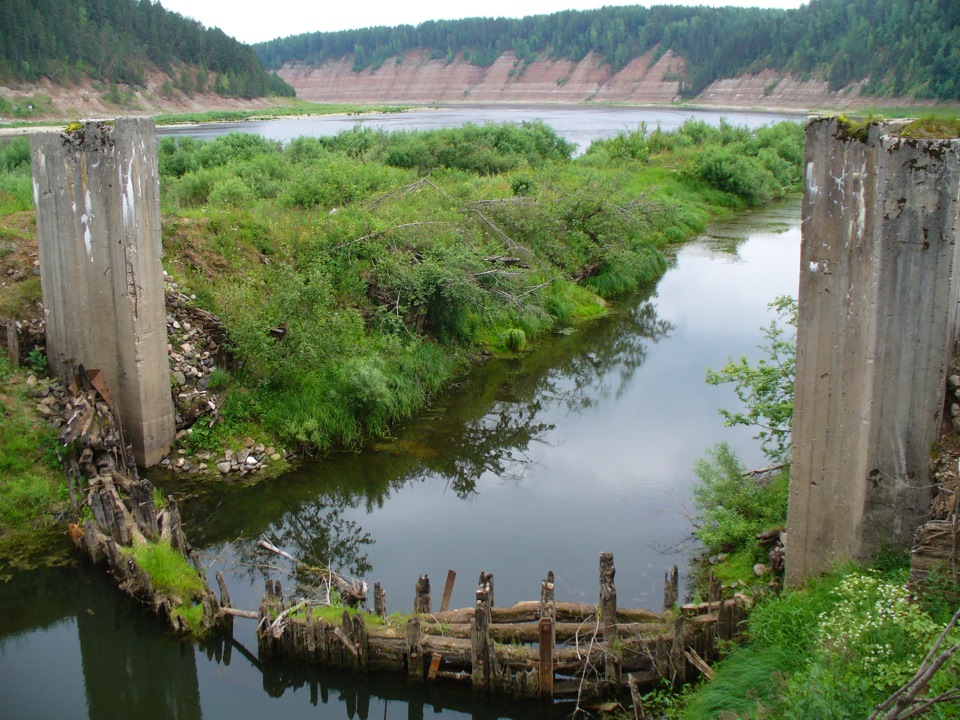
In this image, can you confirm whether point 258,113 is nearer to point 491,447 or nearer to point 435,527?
point 491,447

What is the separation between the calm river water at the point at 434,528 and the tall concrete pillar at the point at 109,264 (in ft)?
4.50

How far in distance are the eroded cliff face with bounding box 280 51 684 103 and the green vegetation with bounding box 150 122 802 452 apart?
7956 cm

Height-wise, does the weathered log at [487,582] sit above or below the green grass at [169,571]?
above

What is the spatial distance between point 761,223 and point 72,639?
28632mm

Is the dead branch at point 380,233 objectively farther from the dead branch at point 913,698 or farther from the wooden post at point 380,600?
the dead branch at point 913,698

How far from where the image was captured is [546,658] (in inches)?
276

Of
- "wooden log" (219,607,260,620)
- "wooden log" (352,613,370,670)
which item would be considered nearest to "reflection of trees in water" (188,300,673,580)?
"wooden log" (219,607,260,620)

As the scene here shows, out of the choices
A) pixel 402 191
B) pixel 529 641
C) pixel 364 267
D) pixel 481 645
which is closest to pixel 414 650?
pixel 481 645

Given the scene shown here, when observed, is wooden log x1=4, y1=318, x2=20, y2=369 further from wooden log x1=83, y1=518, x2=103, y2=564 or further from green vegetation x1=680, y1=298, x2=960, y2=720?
green vegetation x1=680, y1=298, x2=960, y2=720

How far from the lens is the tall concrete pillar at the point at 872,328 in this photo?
21.0 ft

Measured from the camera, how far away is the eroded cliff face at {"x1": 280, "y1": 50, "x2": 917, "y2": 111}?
82375 mm

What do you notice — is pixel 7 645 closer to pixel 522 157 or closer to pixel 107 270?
pixel 107 270

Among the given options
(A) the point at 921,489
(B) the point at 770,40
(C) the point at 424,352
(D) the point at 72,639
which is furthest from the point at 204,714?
(B) the point at 770,40

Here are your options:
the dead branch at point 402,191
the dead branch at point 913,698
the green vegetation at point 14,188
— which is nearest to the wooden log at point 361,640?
the dead branch at point 913,698
